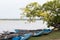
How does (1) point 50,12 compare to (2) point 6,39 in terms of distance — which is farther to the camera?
(1) point 50,12

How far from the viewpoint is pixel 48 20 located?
1944cm

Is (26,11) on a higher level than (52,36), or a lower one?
higher

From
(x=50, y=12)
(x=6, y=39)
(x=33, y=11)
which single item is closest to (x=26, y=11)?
(x=33, y=11)

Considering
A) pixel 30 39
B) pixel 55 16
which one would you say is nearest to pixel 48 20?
pixel 55 16

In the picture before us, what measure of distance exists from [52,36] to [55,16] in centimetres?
286

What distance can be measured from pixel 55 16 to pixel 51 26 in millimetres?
1023

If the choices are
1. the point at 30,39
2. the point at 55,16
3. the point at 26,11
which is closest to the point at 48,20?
the point at 55,16

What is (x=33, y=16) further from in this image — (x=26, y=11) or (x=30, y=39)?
(x=30, y=39)

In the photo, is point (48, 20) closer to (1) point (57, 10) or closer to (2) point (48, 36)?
(1) point (57, 10)

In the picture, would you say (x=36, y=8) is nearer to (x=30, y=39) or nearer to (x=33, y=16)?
(x=33, y=16)

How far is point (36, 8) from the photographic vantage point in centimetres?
1927

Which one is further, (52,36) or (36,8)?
(36,8)

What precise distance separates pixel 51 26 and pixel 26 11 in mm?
2398

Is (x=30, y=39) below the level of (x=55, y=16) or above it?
below
